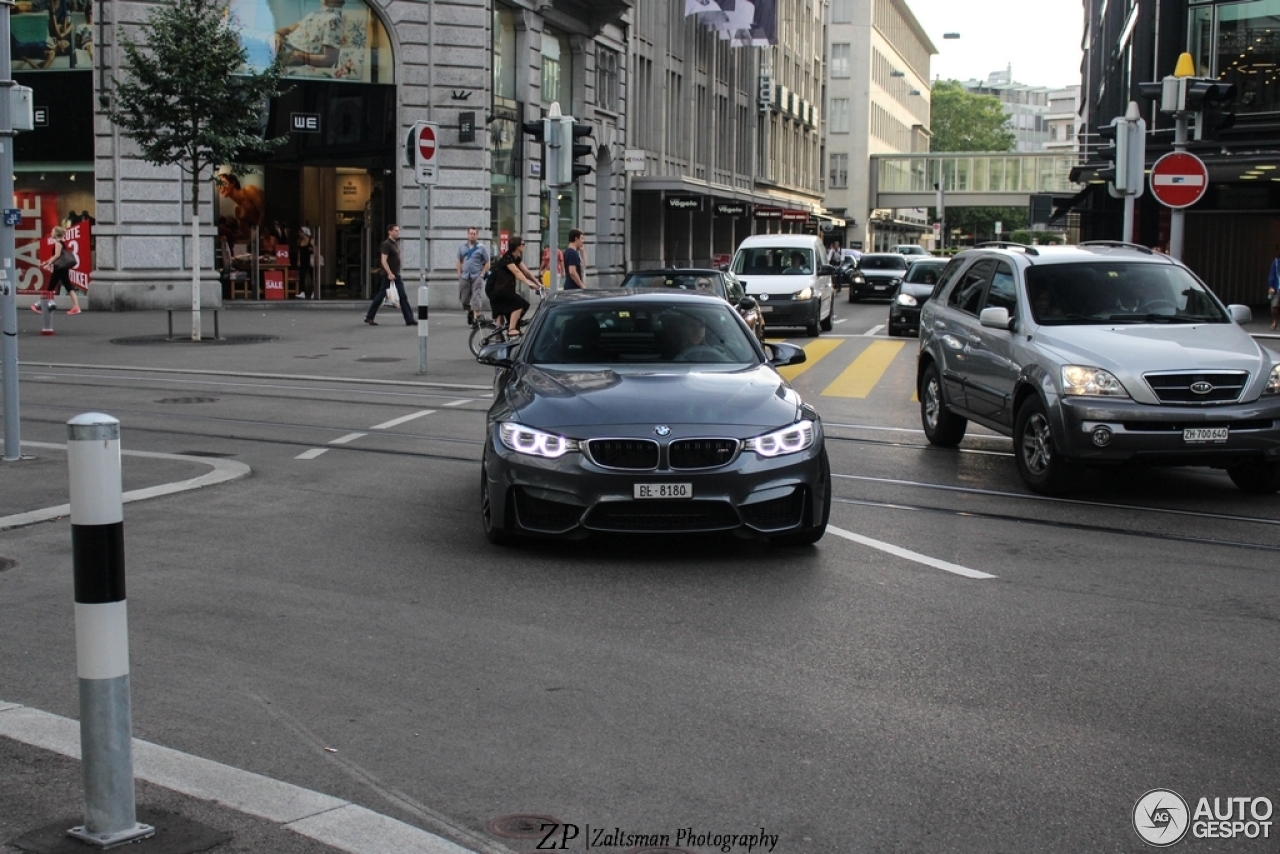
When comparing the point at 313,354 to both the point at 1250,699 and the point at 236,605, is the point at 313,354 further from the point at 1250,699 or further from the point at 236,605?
the point at 1250,699

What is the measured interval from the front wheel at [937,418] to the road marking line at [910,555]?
4330 millimetres

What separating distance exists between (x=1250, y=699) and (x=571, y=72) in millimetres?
40406

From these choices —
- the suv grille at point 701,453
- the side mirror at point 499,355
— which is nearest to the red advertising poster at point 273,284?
the side mirror at point 499,355

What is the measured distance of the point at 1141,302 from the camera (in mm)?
11602

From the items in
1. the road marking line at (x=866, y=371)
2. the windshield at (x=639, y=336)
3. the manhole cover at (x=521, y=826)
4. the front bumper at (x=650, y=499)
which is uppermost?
the windshield at (x=639, y=336)

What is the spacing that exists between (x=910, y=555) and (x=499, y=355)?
2.96 m

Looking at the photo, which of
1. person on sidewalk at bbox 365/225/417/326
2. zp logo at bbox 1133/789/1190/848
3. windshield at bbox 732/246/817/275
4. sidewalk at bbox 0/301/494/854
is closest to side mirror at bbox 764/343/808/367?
sidewalk at bbox 0/301/494/854

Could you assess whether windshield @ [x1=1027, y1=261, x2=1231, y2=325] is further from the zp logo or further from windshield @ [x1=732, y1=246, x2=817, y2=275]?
windshield @ [x1=732, y1=246, x2=817, y2=275]

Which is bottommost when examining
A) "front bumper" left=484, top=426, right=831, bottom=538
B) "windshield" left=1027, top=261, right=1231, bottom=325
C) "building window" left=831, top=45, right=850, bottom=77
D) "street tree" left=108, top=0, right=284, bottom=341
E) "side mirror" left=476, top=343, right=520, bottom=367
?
"front bumper" left=484, top=426, right=831, bottom=538

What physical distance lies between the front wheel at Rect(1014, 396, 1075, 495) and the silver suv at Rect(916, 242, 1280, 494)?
11 mm

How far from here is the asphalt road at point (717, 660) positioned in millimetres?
4570

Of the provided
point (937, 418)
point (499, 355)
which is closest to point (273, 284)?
point (937, 418)

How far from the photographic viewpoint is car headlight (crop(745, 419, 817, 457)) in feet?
26.5

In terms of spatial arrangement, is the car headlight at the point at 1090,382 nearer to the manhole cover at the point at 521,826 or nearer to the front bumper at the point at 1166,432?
the front bumper at the point at 1166,432
